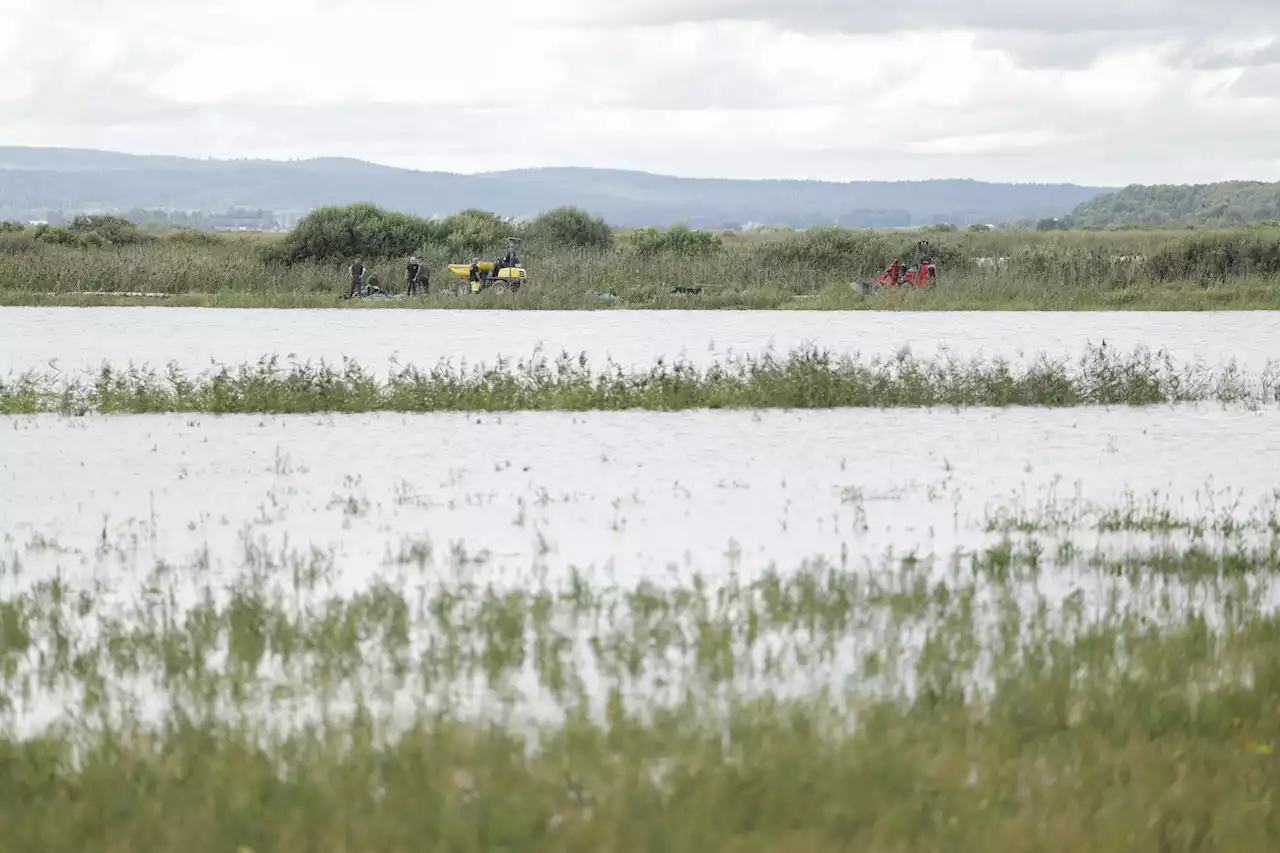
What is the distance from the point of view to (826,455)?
18047 mm

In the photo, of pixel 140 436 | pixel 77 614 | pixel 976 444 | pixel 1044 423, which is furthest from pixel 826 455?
pixel 77 614

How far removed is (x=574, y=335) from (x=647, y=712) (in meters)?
25.4

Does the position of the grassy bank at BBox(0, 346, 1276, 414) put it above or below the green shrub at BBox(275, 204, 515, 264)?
below

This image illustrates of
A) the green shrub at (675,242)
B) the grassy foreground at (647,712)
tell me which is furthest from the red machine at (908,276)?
the grassy foreground at (647,712)

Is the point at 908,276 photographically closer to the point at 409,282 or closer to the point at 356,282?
the point at 409,282

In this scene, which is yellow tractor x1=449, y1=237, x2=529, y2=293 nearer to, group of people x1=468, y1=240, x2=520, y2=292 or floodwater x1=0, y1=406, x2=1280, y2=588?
group of people x1=468, y1=240, x2=520, y2=292

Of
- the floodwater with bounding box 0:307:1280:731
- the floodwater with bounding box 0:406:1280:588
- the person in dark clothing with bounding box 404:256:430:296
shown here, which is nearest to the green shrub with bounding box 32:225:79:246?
Answer: the person in dark clothing with bounding box 404:256:430:296

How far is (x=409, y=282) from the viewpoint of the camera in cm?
4272

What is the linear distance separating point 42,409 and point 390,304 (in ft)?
64.3

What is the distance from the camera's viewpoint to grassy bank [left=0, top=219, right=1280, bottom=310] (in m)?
41.4

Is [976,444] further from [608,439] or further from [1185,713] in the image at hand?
[1185,713]

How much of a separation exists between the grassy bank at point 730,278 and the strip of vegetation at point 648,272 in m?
0.06

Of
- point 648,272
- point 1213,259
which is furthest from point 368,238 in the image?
point 1213,259

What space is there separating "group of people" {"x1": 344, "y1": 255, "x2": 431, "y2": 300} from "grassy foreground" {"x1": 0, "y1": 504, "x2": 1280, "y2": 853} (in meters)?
31.5
